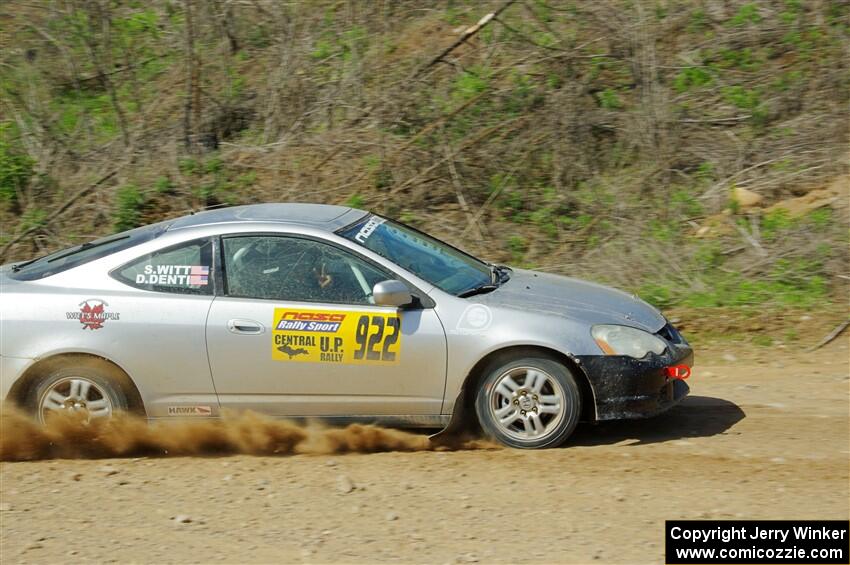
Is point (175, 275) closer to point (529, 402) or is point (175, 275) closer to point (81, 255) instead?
point (81, 255)

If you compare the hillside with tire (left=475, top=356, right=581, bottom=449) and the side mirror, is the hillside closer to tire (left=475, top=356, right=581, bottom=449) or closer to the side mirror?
tire (left=475, top=356, right=581, bottom=449)

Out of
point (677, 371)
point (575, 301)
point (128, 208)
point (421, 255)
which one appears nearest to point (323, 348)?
point (421, 255)

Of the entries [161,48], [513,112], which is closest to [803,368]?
[513,112]

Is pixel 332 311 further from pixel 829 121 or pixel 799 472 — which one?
pixel 829 121

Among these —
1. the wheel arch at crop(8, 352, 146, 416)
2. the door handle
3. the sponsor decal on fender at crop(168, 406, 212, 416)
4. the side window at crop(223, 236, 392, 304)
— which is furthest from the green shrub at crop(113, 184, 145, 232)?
the door handle

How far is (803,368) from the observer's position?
8.11 m

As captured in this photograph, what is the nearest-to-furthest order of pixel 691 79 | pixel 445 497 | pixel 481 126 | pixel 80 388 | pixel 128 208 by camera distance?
pixel 445 497 < pixel 80 388 < pixel 128 208 < pixel 481 126 < pixel 691 79

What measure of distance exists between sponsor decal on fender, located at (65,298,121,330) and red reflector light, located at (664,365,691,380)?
3.44 m

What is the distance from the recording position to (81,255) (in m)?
6.56

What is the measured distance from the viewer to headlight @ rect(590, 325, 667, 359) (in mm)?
6070

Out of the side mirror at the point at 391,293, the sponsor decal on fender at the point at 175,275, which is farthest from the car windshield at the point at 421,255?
the sponsor decal on fender at the point at 175,275

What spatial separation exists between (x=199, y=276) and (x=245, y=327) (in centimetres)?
48

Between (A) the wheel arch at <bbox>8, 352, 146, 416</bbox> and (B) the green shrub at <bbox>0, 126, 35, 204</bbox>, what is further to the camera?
(B) the green shrub at <bbox>0, 126, 35, 204</bbox>

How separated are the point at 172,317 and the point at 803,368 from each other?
16.8 feet
